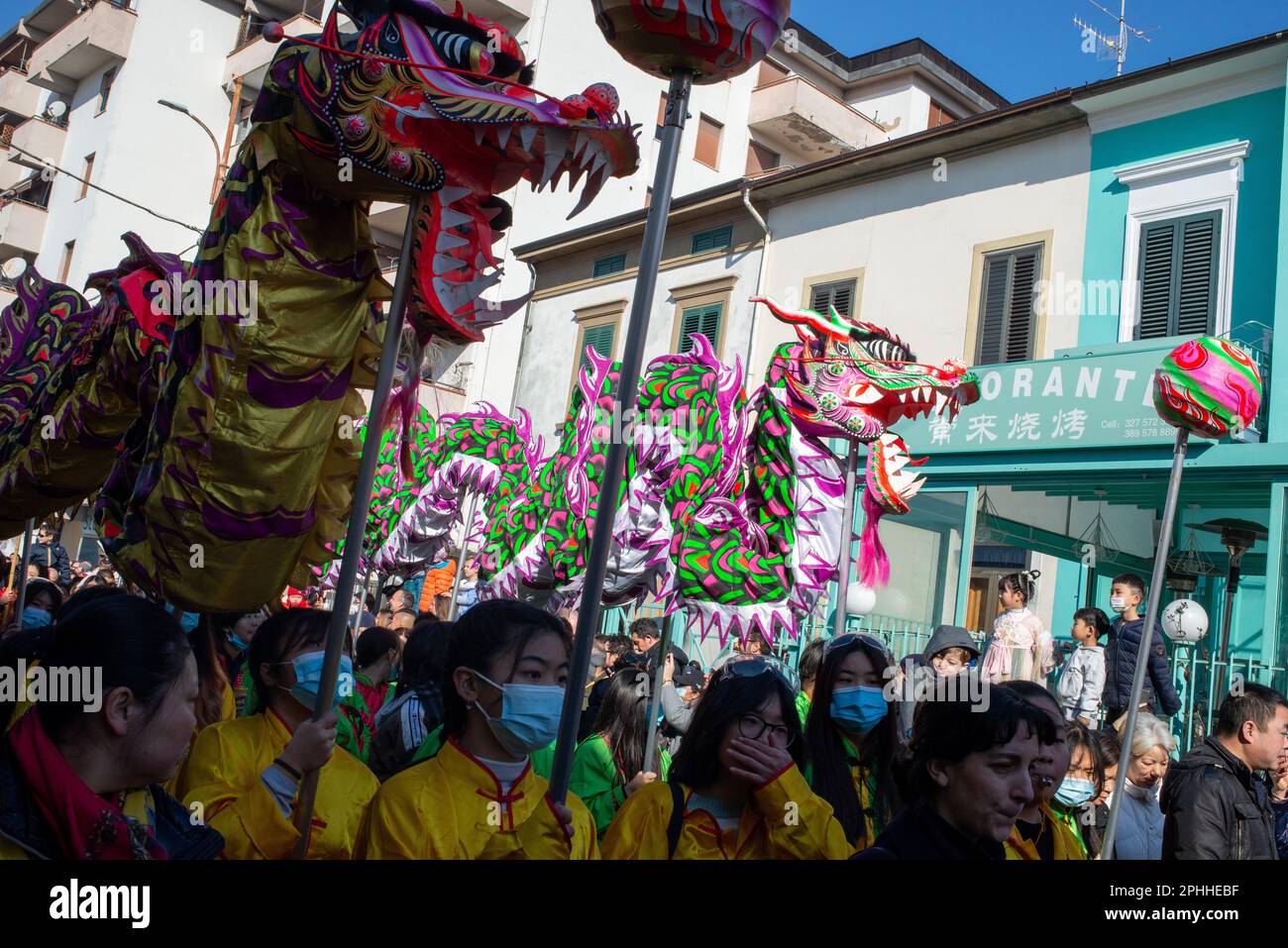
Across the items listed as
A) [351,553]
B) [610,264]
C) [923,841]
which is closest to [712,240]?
[610,264]

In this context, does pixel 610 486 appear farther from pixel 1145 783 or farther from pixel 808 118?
pixel 808 118

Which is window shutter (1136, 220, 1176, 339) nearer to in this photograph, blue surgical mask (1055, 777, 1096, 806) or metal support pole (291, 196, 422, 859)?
blue surgical mask (1055, 777, 1096, 806)

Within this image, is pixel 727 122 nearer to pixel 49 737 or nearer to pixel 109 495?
pixel 109 495

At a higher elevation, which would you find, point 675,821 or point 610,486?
point 610,486

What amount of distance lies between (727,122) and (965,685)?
2023 cm

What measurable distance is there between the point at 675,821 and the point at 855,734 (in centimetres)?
84

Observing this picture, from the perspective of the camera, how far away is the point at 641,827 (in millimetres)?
2754

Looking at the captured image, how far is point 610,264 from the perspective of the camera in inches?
741

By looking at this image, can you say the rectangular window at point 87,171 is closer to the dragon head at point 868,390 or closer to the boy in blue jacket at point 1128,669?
the dragon head at point 868,390

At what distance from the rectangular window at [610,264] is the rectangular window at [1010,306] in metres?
6.68

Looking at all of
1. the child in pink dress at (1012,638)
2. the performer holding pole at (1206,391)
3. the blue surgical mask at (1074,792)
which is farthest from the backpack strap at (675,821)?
the child in pink dress at (1012,638)

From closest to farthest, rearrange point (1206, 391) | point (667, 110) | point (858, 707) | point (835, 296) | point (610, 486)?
point (610, 486) < point (667, 110) < point (858, 707) < point (1206, 391) < point (835, 296)

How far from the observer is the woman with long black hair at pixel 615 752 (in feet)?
12.8

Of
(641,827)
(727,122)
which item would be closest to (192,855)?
(641,827)
